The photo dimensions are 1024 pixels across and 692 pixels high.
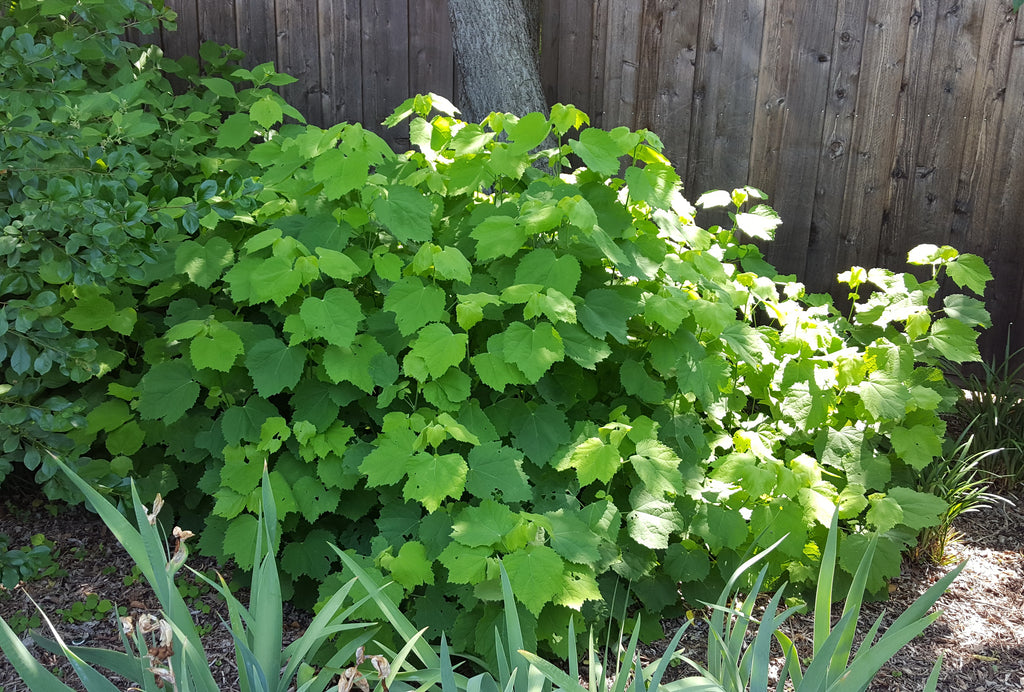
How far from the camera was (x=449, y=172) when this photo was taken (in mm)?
2434

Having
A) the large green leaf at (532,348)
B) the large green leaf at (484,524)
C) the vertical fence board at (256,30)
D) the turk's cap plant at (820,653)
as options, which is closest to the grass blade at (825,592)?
the turk's cap plant at (820,653)

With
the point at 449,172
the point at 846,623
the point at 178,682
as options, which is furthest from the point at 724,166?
the point at 178,682

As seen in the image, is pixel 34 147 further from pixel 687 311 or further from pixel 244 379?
pixel 687 311

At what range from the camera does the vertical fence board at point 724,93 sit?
338cm

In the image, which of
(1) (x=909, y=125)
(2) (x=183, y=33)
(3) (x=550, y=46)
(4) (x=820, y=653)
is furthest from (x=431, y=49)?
(4) (x=820, y=653)

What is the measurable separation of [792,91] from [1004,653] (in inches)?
87.1

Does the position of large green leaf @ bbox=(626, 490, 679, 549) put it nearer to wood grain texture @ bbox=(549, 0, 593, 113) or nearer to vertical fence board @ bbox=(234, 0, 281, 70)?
wood grain texture @ bbox=(549, 0, 593, 113)

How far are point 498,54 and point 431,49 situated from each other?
1.47ft

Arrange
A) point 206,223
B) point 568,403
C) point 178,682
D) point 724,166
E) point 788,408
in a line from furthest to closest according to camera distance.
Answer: point 724,166
point 788,408
point 568,403
point 206,223
point 178,682

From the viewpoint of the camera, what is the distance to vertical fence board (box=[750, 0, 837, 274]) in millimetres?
3332

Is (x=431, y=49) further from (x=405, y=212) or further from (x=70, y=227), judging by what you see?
(x=70, y=227)

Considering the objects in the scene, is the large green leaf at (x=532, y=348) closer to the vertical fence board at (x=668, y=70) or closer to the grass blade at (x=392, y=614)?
the grass blade at (x=392, y=614)

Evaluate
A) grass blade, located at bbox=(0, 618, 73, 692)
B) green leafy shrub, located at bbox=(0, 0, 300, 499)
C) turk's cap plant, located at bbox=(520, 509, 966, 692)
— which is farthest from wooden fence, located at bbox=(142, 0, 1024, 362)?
grass blade, located at bbox=(0, 618, 73, 692)

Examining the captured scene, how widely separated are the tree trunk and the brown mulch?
2055mm
